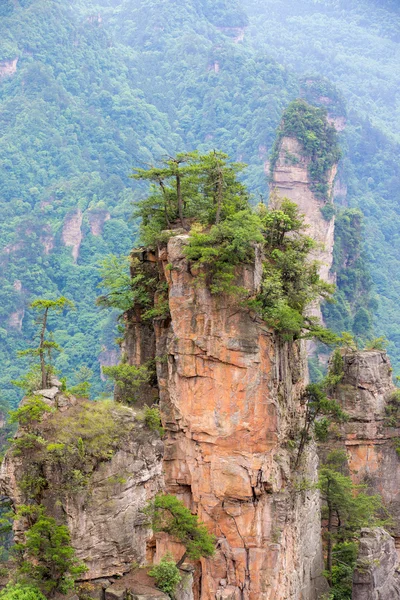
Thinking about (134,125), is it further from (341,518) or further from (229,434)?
(229,434)

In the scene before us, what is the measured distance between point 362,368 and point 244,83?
77358 mm

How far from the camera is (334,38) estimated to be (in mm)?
144125

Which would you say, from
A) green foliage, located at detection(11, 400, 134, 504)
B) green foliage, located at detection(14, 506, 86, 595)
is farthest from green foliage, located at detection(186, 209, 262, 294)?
green foliage, located at detection(14, 506, 86, 595)

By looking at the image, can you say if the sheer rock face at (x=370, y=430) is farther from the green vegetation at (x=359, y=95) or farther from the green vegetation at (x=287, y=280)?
the green vegetation at (x=359, y=95)

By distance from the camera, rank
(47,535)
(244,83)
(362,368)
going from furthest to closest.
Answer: (244,83)
(362,368)
(47,535)

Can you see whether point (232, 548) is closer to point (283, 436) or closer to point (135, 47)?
point (283, 436)

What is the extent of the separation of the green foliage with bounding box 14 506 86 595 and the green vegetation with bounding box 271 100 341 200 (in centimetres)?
4656

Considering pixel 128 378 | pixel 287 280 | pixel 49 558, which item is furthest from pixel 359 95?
pixel 49 558

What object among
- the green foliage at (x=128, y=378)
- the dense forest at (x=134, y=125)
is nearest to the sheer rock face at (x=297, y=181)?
the dense forest at (x=134, y=125)

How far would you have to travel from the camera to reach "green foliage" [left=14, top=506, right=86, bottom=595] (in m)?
19.9

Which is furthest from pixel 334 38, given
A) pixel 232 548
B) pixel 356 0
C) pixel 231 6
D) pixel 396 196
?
pixel 232 548

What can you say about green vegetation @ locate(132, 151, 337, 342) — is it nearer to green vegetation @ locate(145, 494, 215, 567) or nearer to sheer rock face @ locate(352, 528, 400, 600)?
green vegetation @ locate(145, 494, 215, 567)

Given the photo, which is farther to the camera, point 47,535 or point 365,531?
point 365,531

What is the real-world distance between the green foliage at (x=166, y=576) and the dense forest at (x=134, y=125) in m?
40.1
